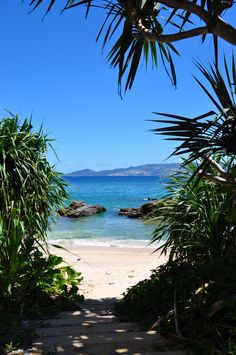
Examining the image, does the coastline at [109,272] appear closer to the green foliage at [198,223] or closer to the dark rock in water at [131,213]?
the green foliage at [198,223]

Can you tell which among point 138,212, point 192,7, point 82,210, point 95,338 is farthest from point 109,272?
point 82,210

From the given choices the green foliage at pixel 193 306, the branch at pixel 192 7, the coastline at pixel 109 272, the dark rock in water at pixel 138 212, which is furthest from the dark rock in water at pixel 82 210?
the branch at pixel 192 7

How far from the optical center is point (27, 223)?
4457 mm

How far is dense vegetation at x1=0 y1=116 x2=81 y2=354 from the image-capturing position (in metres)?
3.92

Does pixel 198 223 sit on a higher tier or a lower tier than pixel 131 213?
higher

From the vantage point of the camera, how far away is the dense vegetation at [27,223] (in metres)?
3.92

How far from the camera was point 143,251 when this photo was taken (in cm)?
1151

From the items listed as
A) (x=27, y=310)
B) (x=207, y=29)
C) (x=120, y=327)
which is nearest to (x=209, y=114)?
(x=207, y=29)

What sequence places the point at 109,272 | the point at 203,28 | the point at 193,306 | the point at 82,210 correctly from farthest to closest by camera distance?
the point at 82,210 < the point at 109,272 < the point at 203,28 < the point at 193,306

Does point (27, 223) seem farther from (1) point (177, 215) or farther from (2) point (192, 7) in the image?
(2) point (192, 7)


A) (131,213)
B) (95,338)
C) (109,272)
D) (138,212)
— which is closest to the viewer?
(95,338)

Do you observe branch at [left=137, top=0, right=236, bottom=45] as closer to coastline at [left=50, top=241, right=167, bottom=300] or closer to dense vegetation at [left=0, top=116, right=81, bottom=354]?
dense vegetation at [left=0, top=116, right=81, bottom=354]

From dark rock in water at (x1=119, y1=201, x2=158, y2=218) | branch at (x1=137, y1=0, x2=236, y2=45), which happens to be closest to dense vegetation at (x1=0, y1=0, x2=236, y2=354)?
branch at (x1=137, y1=0, x2=236, y2=45)

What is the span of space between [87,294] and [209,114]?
305 cm
